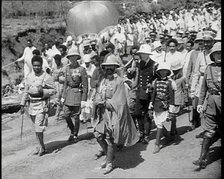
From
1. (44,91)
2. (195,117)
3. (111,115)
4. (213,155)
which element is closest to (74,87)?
(44,91)

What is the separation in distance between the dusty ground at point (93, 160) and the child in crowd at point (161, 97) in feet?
1.20

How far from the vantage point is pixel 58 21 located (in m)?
20.8

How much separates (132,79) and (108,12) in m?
3.45

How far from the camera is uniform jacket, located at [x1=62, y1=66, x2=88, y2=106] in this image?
5957 millimetres

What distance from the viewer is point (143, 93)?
5352 millimetres

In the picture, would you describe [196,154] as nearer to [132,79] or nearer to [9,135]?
[132,79]

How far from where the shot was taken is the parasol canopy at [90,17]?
326 inches

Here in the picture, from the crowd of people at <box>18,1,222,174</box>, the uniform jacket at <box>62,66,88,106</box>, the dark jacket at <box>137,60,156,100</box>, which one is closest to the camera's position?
the crowd of people at <box>18,1,222,174</box>

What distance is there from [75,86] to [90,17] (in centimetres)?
281

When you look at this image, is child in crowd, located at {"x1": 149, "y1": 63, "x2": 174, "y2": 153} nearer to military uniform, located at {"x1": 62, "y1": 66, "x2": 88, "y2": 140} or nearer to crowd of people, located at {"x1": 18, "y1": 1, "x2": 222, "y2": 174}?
crowd of people, located at {"x1": 18, "y1": 1, "x2": 222, "y2": 174}

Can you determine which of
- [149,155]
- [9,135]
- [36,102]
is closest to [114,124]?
[149,155]

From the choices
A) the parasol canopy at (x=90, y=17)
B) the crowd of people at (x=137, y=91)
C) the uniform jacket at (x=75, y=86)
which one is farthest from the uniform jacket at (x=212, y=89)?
the parasol canopy at (x=90, y=17)

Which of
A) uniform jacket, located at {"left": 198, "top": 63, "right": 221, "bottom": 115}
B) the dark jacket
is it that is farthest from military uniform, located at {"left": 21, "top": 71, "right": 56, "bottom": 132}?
uniform jacket, located at {"left": 198, "top": 63, "right": 221, "bottom": 115}

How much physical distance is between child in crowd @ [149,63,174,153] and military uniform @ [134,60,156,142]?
27 cm
